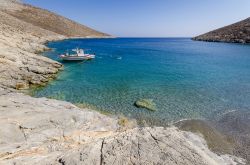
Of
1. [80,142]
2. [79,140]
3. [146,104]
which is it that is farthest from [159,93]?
[80,142]

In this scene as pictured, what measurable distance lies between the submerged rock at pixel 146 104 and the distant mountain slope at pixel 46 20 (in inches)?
5271

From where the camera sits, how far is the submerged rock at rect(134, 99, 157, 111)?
20347 mm

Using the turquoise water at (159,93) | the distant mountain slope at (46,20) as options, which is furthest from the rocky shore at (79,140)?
the distant mountain slope at (46,20)

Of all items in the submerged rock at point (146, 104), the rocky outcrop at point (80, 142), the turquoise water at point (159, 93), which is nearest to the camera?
the rocky outcrop at point (80, 142)

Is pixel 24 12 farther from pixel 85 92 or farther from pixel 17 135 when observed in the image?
pixel 17 135

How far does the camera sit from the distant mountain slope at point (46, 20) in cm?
14404

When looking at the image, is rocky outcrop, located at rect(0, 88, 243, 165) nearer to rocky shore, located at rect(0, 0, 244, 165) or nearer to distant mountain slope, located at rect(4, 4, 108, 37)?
rocky shore, located at rect(0, 0, 244, 165)

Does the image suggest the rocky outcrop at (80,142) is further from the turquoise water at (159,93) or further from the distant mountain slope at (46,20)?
the distant mountain slope at (46,20)

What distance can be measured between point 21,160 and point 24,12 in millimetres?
167568

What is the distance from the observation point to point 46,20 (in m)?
159

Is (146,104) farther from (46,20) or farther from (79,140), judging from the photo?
(46,20)

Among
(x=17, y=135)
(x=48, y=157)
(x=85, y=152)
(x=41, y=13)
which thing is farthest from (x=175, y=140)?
(x=41, y=13)

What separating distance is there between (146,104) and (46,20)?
6156 inches

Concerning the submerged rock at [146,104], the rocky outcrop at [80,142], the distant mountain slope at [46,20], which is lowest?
the submerged rock at [146,104]
